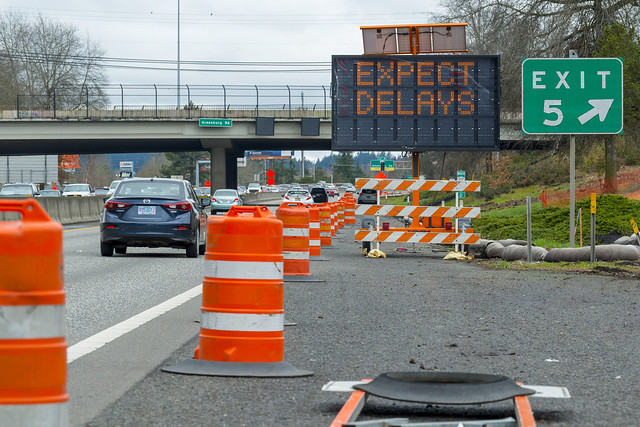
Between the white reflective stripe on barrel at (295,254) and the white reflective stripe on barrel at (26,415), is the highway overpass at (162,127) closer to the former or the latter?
the white reflective stripe on barrel at (295,254)

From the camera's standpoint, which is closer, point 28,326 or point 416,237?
point 28,326

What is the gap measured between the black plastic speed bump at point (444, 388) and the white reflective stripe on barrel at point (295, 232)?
25.9 ft

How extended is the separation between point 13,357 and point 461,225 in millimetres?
16950

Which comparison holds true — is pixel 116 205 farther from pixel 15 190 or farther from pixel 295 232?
pixel 15 190

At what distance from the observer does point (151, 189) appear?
1844 cm

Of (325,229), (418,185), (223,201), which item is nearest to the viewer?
(418,185)

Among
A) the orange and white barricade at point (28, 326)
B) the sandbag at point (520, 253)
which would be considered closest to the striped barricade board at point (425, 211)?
the sandbag at point (520, 253)

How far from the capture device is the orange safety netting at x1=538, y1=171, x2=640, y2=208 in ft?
122

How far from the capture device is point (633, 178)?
133 feet

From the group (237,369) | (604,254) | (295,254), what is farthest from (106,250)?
(237,369)

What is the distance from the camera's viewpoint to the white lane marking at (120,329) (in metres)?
7.34

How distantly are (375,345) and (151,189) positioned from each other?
1140 centimetres

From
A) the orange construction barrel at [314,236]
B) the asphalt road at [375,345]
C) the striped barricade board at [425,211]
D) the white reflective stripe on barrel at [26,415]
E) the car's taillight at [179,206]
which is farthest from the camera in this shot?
the striped barricade board at [425,211]

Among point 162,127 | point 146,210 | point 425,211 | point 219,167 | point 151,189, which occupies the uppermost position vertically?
point 162,127
